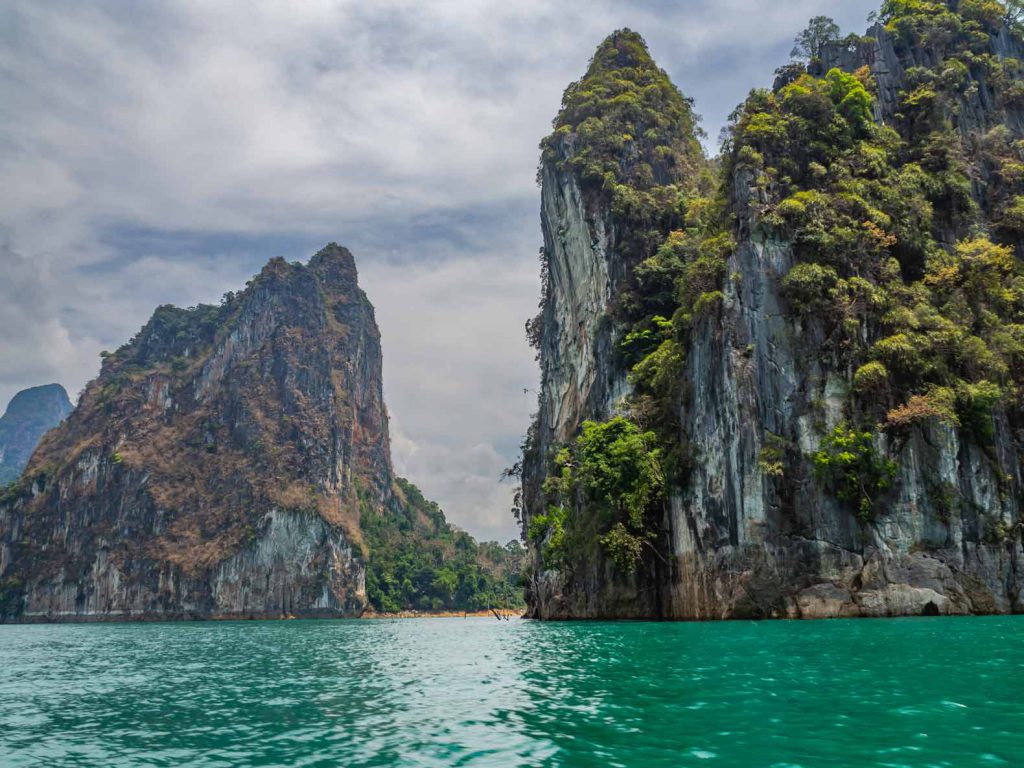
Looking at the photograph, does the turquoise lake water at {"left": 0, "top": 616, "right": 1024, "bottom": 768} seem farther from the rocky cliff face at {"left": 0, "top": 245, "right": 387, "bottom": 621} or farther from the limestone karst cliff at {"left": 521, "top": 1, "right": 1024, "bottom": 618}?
the rocky cliff face at {"left": 0, "top": 245, "right": 387, "bottom": 621}

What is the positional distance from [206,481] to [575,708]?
A: 500ft

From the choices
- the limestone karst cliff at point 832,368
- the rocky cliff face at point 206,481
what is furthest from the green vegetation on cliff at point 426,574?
the limestone karst cliff at point 832,368

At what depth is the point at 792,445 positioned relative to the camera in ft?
121

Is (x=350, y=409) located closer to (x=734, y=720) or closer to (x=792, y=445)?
(x=792, y=445)

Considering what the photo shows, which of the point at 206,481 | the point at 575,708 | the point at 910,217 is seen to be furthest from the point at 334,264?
the point at 575,708

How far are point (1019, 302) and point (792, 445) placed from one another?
14.2 m

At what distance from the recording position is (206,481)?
152500 millimetres

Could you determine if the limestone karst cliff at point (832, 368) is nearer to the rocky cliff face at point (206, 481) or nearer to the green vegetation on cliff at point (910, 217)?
the green vegetation on cliff at point (910, 217)

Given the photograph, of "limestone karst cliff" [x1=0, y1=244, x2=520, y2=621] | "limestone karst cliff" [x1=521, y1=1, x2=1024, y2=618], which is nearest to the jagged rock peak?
"limestone karst cliff" [x1=0, y1=244, x2=520, y2=621]

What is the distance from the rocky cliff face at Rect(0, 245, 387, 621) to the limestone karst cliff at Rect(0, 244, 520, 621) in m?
0.28

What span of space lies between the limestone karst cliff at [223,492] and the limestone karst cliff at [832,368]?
98391 mm

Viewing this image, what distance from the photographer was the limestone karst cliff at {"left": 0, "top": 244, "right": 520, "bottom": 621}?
137750 millimetres

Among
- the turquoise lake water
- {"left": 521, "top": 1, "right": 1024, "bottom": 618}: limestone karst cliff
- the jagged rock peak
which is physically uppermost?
the jagged rock peak

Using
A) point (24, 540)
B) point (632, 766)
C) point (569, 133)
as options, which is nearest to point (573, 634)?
point (632, 766)
